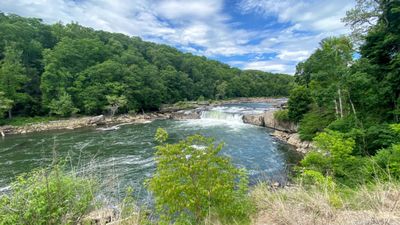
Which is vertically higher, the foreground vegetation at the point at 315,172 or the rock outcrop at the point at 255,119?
the foreground vegetation at the point at 315,172

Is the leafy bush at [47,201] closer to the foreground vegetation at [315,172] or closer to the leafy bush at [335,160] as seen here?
the foreground vegetation at [315,172]

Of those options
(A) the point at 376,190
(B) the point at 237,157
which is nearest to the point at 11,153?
(B) the point at 237,157

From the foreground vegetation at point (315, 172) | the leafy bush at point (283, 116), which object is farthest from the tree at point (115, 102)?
the leafy bush at point (283, 116)

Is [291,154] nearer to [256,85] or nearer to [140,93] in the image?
[140,93]

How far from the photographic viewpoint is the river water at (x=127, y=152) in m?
10.7

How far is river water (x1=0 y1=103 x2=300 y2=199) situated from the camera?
1072 cm

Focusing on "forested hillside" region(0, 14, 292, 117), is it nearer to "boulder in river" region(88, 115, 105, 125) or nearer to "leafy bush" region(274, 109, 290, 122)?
"boulder in river" region(88, 115, 105, 125)

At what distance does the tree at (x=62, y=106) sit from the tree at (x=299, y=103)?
25596mm

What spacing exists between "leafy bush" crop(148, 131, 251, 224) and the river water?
136 inches

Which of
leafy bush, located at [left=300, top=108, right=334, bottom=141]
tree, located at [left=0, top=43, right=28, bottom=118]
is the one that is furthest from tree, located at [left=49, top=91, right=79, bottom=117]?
leafy bush, located at [left=300, top=108, right=334, bottom=141]

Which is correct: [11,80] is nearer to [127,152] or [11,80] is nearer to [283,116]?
[127,152]

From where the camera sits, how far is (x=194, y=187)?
156 inches

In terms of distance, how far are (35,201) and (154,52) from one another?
60.4 meters

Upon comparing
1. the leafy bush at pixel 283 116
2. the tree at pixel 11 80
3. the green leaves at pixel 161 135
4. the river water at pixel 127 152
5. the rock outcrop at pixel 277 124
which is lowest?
the river water at pixel 127 152
